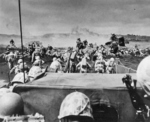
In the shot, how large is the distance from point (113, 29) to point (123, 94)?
69.9 feet

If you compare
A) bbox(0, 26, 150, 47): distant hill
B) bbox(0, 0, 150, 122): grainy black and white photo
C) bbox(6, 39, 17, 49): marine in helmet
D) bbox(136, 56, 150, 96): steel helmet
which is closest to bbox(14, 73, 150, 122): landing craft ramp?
bbox(136, 56, 150, 96): steel helmet

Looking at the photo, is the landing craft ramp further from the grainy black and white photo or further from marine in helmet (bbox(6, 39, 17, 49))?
marine in helmet (bbox(6, 39, 17, 49))

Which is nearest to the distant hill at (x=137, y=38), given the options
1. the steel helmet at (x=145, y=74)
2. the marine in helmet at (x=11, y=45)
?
the marine in helmet at (x=11, y=45)

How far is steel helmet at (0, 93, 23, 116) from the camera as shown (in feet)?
16.9

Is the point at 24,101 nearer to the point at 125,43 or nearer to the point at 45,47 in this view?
the point at 45,47

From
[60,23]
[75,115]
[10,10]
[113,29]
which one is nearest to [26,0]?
[10,10]

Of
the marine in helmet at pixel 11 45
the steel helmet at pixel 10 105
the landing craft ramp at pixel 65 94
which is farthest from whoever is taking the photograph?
the marine in helmet at pixel 11 45

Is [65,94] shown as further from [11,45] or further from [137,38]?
[137,38]

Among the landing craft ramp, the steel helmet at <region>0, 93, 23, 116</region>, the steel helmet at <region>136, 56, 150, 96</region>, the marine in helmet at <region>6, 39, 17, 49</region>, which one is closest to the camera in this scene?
the steel helmet at <region>136, 56, 150, 96</region>

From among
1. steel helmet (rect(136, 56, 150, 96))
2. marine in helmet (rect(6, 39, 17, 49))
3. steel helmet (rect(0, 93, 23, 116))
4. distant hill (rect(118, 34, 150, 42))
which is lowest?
steel helmet (rect(0, 93, 23, 116))

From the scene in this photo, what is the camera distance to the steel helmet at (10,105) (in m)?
5.16

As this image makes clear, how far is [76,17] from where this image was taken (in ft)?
87.1

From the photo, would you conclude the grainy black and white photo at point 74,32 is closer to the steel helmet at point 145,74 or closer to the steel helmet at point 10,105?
the steel helmet at point 10,105

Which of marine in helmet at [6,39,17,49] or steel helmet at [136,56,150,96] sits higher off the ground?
marine in helmet at [6,39,17,49]
